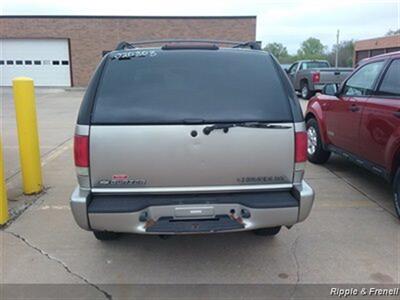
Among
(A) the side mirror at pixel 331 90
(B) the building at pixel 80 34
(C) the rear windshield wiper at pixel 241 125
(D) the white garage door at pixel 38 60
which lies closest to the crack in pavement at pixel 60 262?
(C) the rear windshield wiper at pixel 241 125

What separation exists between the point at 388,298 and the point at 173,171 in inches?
75.4

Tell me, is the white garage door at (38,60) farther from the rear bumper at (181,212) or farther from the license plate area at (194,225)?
the license plate area at (194,225)

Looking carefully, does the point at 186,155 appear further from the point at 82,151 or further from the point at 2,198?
the point at 2,198

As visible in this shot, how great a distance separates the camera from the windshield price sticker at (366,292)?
3.21 m

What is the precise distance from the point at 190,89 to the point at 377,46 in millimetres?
35778

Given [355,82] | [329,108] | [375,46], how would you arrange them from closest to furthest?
[355,82] → [329,108] → [375,46]

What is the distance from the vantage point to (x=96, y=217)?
308 centimetres

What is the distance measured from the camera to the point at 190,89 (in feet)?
10.6

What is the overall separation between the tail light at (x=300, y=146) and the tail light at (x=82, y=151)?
1598 millimetres

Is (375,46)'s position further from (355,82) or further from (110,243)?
(110,243)

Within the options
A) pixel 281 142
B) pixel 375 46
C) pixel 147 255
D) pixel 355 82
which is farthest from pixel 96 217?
pixel 375 46

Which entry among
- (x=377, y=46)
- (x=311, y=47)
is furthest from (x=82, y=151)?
(x=311, y=47)

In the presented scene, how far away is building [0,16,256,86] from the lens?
26375mm

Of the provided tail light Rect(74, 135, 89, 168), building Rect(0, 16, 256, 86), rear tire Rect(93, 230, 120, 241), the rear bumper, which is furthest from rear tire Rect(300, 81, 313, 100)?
→ tail light Rect(74, 135, 89, 168)
